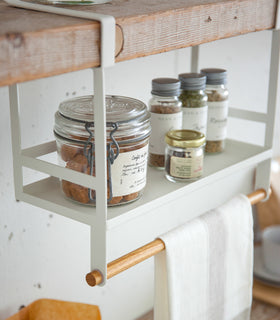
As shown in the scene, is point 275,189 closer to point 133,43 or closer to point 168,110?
point 168,110

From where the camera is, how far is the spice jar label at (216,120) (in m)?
0.91

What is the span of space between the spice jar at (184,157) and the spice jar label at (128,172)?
0.09 meters

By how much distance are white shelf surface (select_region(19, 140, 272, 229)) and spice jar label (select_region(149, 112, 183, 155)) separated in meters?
0.05

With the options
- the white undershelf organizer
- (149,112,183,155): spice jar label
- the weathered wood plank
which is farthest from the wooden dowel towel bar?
the weathered wood plank

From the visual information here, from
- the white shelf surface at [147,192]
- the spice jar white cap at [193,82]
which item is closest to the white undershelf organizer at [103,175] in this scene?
the white shelf surface at [147,192]

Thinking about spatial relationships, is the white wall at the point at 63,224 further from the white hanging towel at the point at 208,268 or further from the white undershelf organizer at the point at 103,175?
the white hanging towel at the point at 208,268

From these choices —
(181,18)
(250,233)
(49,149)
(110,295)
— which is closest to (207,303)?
(250,233)

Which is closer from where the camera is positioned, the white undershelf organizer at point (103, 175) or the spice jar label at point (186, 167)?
the white undershelf organizer at point (103, 175)

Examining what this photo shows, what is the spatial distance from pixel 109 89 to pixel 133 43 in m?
0.40

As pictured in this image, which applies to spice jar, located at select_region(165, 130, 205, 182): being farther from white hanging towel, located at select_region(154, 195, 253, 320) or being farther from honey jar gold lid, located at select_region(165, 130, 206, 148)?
white hanging towel, located at select_region(154, 195, 253, 320)

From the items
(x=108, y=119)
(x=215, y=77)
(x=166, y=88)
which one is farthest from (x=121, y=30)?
(x=215, y=77)

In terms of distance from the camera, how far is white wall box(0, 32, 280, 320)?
34.0 inches

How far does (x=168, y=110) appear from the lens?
0.82 meters

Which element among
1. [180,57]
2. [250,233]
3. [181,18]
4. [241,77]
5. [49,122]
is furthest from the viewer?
[241,77]
